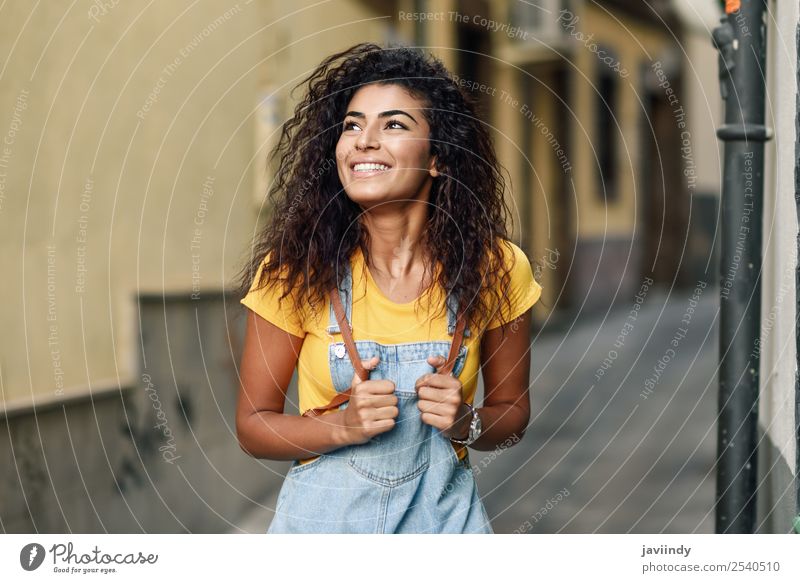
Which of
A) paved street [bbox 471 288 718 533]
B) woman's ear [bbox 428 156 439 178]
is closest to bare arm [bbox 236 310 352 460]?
woman's ear [bbox 428 156 439 178]

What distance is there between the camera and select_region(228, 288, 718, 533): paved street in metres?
4.96

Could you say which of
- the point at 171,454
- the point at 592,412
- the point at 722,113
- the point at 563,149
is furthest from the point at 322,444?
the point at 563,149

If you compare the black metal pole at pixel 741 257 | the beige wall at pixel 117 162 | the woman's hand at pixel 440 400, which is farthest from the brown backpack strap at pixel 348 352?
the beige wall at pixel 117 162

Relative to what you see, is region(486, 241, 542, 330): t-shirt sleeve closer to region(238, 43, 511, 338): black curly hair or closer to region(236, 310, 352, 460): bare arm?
region(238, 43, 511, 338): black curly hair

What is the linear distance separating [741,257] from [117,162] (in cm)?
242

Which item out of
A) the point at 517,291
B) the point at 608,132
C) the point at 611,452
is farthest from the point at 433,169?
the point at 608,132

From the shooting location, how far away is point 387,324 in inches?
77.7

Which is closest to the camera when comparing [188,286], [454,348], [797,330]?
[454,348]

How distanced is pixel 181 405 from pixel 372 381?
2792 millimetres

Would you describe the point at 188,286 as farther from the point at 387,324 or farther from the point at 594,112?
the point at 594,112

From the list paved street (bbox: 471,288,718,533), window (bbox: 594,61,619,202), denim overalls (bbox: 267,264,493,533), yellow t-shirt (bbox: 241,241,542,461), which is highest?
window (bbox: 594,61,619,202)
